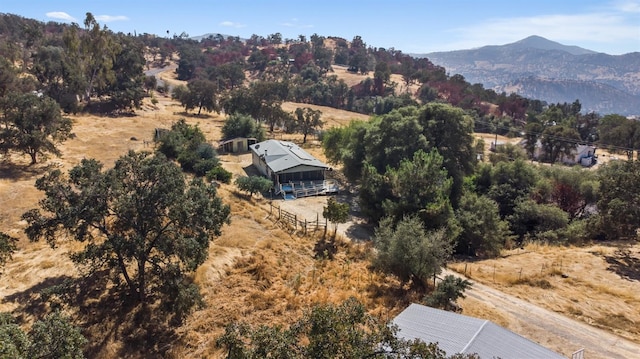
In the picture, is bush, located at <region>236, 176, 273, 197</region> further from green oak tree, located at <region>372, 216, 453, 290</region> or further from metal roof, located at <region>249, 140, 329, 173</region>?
green oak tree, located at <region>372, 216, 453, 290</region>

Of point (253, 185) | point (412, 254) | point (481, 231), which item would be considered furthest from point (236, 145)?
point (412, 254)

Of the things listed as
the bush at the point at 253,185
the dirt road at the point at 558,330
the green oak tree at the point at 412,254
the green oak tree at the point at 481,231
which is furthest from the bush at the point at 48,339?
the bush at the point at 253,185

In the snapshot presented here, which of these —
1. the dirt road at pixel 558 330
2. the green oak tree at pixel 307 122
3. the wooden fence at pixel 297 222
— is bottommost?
the dirt road at pixel 558 330

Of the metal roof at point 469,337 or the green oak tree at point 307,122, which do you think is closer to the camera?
the metal roof at point 469,337

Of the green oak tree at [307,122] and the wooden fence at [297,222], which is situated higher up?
the green oak tree at [307,122]

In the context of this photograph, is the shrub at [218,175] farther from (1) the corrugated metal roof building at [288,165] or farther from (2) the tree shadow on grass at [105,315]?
(2) the tree shadow on grass at [105,315]

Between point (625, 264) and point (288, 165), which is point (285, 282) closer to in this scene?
point (288, 165)
